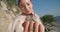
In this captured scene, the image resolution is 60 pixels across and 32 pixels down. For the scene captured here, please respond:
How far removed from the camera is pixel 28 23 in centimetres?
200

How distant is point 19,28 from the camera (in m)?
1.96

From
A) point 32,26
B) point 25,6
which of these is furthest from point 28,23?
point 25,6

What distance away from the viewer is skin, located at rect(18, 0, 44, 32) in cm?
197

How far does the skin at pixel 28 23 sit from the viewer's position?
1974mm

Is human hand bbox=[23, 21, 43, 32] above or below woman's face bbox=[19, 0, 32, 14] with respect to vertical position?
below

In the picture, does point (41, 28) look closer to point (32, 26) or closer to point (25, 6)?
point (32, 26)

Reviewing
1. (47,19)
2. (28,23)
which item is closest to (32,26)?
(28,23)

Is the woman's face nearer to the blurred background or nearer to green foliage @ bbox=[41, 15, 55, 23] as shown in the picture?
the blurred background

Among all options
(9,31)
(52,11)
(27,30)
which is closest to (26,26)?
(27,30)

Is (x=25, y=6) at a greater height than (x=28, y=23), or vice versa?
(x=25, y=6)

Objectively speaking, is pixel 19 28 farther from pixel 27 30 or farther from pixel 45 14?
pixel 45 14

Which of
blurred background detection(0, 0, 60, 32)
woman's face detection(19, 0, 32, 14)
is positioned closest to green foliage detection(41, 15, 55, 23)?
blurred background detection(0, 0, 60, 32)

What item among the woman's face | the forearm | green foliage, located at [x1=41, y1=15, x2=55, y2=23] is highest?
the woman's face

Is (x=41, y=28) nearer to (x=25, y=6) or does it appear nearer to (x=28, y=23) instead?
(x=28, y=23)
